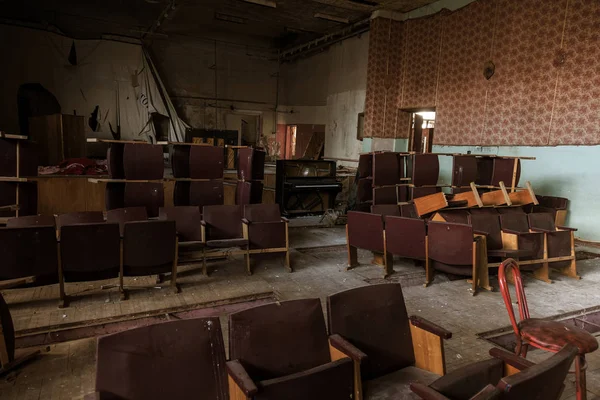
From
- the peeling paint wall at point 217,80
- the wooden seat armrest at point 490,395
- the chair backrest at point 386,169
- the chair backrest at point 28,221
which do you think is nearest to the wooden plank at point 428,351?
the wooden seat armrest at point 490,395

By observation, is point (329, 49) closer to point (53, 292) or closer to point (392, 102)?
point (392, 102)

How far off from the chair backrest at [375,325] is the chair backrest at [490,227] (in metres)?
2.69

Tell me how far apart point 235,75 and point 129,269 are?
11.5m

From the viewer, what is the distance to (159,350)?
1.65 metres

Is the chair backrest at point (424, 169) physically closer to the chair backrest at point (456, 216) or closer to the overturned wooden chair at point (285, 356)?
the chair backrest at point (456, 216)

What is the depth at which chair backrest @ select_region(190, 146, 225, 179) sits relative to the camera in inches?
212

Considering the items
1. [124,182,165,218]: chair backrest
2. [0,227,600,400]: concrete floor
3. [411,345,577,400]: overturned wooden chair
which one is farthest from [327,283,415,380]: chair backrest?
[124,182,165,218]: chair backrest

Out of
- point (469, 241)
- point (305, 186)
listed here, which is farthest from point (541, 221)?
point (305, 186)

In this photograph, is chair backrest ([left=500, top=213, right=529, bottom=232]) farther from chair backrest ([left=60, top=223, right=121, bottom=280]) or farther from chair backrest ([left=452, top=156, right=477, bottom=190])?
chair backrest ([left=60, top=223, right=121, bottom=280])

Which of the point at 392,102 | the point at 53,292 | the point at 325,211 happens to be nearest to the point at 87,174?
the point at 53,292

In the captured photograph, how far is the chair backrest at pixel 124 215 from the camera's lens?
172 inches

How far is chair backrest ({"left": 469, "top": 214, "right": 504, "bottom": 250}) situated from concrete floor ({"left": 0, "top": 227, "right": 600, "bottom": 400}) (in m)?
0.54

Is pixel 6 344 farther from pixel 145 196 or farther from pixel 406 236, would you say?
pixel 406 236

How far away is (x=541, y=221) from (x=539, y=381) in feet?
13.5
